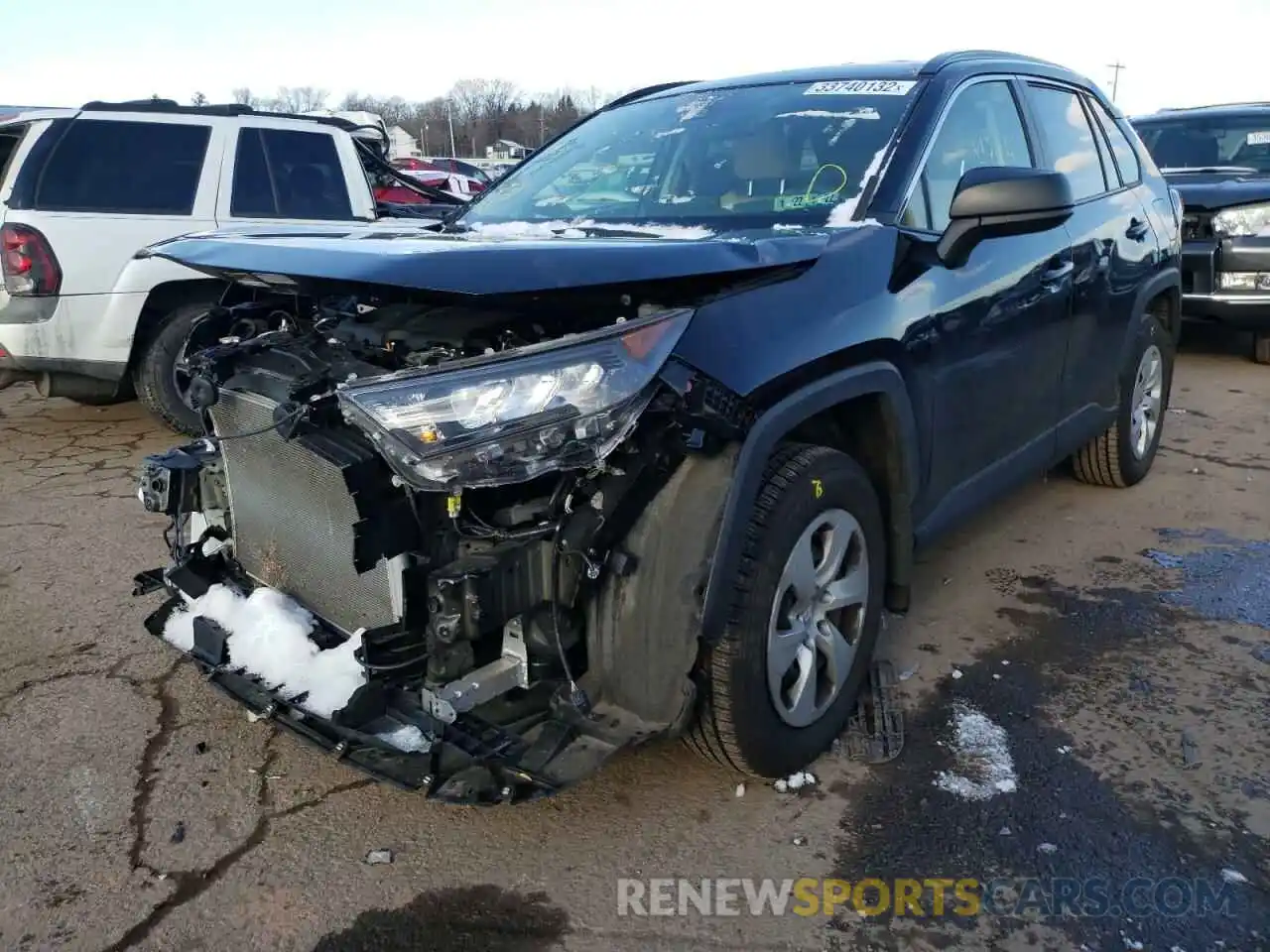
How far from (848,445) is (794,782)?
94 centimetres

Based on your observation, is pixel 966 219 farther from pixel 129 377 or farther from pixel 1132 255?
pixel 129 377

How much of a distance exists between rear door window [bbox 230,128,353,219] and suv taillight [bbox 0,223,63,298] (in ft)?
3.68

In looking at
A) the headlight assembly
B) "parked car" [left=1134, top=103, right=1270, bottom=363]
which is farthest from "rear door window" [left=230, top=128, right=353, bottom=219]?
the headlight assembly

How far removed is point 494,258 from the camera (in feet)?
6.84

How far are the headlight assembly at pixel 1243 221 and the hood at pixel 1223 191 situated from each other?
6cm

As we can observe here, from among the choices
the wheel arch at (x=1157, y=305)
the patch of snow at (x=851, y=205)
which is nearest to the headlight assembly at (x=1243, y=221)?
the wheel arch at (x=1157, y=305)

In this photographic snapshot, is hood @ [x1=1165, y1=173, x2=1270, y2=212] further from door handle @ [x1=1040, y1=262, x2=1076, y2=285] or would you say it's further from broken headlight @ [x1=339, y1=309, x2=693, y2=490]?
broken headlight @ [x1=339, y1=309, x2=693, y2=490]

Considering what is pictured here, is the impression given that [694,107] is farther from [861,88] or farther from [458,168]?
[458,168]

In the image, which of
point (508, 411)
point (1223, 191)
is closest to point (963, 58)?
point (508, 411)

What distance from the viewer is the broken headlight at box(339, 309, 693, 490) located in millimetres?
2016

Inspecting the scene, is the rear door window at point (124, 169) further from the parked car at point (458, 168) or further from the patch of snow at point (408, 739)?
the parked car at point (458, 168)

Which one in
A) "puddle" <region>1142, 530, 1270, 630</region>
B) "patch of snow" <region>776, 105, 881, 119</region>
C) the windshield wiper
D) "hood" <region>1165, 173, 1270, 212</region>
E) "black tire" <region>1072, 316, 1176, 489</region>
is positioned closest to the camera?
"patch of snow" <region>776, 105, 881, 119</region>

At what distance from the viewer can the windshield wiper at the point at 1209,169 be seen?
28.5ft

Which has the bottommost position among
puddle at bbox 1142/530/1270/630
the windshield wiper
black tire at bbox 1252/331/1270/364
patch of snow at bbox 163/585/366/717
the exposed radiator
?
puddle at bbox 1142/530/1270/630
